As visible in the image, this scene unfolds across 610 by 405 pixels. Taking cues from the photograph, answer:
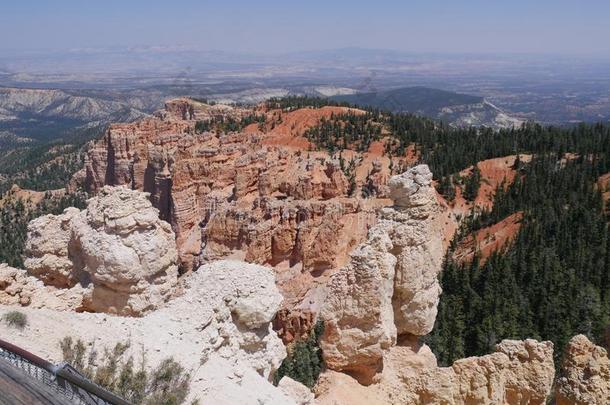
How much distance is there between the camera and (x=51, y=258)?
503 inches

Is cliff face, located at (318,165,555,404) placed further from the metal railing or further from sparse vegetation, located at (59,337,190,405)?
the metal railing

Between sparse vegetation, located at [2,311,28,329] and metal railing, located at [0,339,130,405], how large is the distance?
46 centimetres

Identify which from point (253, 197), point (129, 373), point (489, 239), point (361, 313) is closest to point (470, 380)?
point (361, 313)

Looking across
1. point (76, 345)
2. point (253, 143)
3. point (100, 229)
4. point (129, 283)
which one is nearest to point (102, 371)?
point (76, 345)

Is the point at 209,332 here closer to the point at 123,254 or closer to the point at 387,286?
the point at 123,254

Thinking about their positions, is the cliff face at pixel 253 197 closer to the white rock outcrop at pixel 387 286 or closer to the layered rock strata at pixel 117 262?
the white rock outcrop at pixel 387 286

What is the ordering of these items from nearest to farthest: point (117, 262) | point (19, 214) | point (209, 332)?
point (209, 332) → point (117, 262) → point (19, 214)

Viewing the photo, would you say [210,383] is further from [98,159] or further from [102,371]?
[98,159]

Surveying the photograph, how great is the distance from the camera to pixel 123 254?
36.7 feet

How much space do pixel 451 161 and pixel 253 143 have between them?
2441 centimetres

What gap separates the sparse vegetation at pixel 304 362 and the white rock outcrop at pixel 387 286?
33.1 ft

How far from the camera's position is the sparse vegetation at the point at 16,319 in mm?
8398

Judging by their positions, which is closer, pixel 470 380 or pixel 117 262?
pixel 117 262

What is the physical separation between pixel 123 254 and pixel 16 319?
9.71 feet
